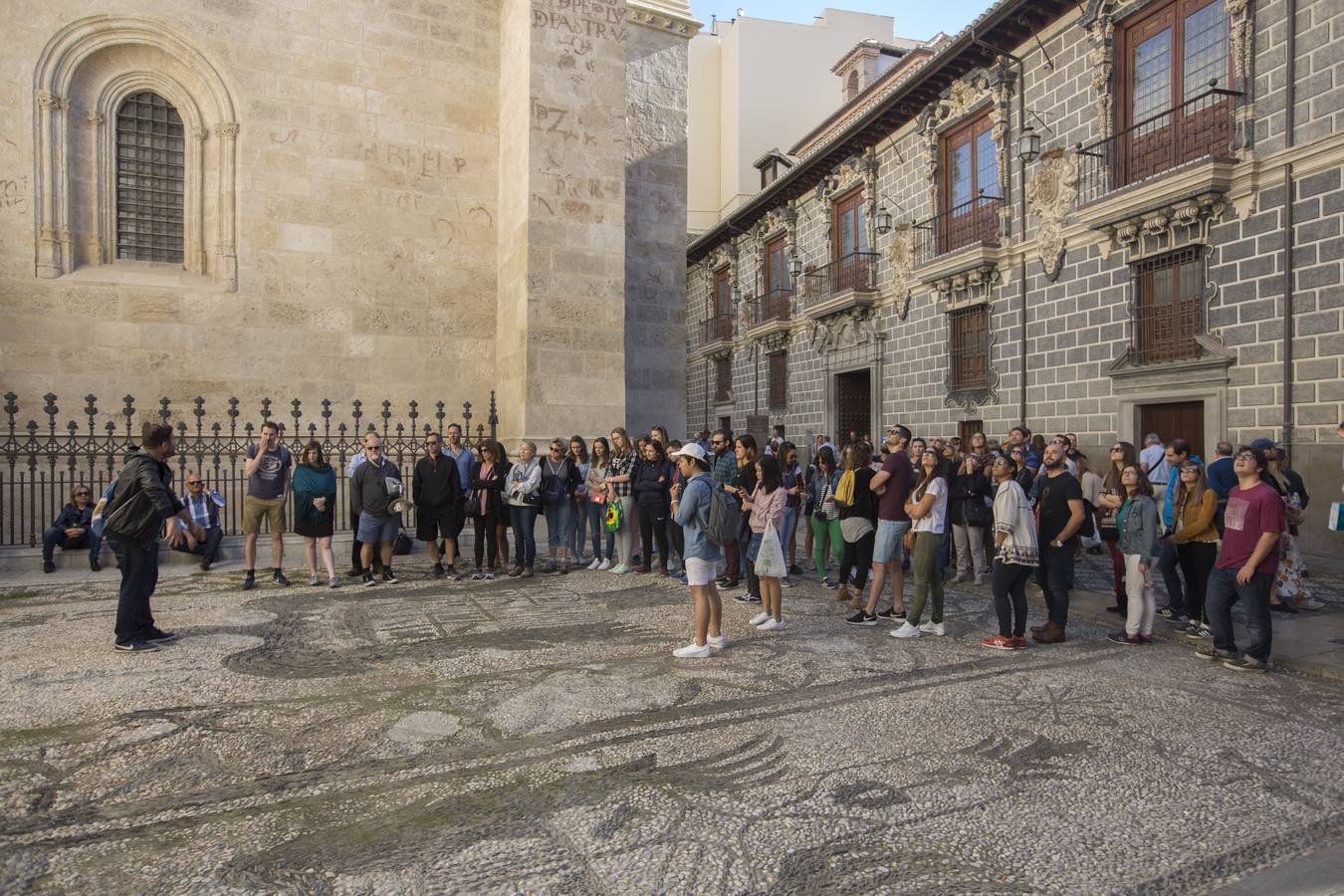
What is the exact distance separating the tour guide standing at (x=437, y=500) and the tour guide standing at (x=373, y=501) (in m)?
0.38

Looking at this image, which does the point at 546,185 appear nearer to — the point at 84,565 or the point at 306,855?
the point at 84,565

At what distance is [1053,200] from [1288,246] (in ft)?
15.8

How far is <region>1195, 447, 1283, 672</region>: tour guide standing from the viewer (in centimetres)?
544

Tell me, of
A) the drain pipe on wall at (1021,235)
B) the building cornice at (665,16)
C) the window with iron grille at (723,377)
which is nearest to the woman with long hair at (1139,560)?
the drain pipe on wall at (1021,235)

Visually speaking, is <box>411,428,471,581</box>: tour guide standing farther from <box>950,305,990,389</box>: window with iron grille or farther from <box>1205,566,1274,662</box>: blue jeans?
<box>950,305,990,389</box>: window with iron grille

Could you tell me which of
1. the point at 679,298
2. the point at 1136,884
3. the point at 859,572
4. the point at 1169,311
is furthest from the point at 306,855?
the point at 1169,311

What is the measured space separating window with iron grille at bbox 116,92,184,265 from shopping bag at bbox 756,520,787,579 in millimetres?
10381

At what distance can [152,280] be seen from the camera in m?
11.5

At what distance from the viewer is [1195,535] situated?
255 inches

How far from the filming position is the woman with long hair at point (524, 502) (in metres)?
9.27

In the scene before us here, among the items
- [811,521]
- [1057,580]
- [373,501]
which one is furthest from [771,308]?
[1057,580]

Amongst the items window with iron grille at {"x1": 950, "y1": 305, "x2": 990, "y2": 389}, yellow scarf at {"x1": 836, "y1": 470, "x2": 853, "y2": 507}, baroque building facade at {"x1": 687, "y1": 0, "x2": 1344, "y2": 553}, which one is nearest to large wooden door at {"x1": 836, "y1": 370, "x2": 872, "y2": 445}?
baroque building facade at {"x1": 687, "y1": 0, "x2": 1344, "y2": 553}

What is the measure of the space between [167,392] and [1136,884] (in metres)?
12.5

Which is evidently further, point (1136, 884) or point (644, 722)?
point (644, 722)
